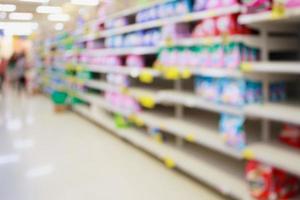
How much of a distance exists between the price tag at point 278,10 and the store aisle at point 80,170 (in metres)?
1.61

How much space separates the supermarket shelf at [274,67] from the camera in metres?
2.08

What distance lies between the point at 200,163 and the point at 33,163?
2.11m

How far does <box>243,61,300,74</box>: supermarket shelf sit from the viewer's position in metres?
2.08

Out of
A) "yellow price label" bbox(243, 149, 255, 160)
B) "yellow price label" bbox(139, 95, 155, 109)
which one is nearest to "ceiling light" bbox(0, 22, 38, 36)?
"yellow price label" bbox(139, 95, 155, 109)

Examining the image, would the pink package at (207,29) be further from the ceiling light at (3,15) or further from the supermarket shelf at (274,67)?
the ceiling light at (3,15)

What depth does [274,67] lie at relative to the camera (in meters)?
2.20

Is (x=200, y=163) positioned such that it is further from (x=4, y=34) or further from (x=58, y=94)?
(x=4, y=34)

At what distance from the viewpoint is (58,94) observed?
8039 mm

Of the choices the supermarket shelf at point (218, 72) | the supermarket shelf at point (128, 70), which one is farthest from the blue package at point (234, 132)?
the supermarket shelf at point (128, 70)

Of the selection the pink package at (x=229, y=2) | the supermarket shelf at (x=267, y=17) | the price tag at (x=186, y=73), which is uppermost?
the pink package at (x=229, y=2)

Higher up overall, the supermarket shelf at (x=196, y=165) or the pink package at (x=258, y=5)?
the pink package at (x=258, y=5)

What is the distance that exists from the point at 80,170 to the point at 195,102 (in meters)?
1.58

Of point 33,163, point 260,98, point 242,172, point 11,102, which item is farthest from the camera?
point 11,102

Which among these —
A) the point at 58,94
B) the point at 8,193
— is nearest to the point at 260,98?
the point at 8,193
